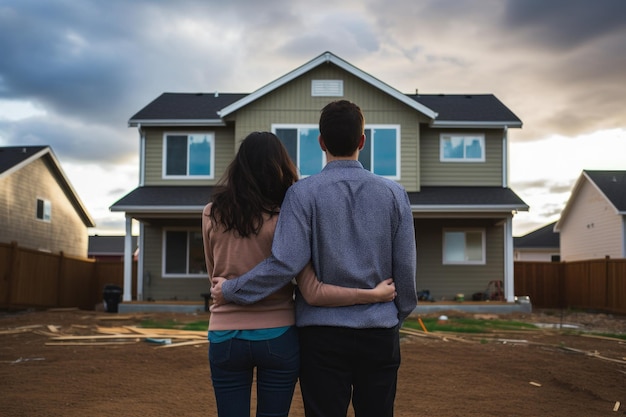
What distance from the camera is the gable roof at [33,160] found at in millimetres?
25663

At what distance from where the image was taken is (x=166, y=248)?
819 inches

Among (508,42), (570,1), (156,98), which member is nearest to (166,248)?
(156,98)

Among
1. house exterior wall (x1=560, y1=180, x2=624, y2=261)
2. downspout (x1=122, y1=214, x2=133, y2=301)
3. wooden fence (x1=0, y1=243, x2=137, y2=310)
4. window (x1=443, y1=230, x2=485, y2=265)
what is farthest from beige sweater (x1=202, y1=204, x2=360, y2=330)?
house exterior wall (x1=560, y1=180, x2=624, y2=261)

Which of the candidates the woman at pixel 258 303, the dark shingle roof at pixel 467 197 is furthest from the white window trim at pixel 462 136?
the woman at pixel 258 303

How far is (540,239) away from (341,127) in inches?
1802

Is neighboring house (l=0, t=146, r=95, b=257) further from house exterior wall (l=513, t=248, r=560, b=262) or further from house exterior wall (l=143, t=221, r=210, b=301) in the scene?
house exterior wall (l=513, t=248, r=560, b=262)

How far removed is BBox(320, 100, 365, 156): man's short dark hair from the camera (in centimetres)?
291

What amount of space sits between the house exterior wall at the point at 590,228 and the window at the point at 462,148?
8835 millimetres

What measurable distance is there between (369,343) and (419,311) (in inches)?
618

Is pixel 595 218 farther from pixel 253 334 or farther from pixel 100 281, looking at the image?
pixel 253 334

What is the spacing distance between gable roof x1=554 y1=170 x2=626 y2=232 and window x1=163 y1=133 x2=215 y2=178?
16.1 m

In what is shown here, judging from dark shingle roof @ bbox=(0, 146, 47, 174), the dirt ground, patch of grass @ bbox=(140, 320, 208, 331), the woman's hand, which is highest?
dark shingle roof @ bbox=(0, 146, 47, 174)

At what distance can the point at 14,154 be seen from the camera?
27281 millimetres

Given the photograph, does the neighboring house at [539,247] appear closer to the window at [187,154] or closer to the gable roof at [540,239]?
the gable roof at [540,239]
